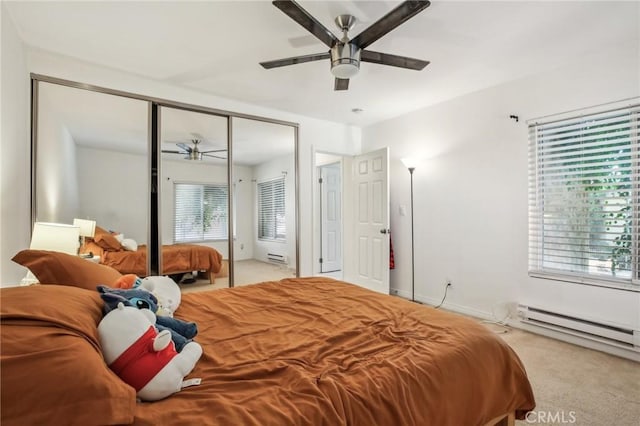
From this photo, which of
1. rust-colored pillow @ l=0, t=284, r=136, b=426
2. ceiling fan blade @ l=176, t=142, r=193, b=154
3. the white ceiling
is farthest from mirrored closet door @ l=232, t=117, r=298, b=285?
rust-colored pillow @ l=0, t=284, r=136, b=426

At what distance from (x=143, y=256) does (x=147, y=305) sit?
207 centimetres

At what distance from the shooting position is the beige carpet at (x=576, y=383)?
5.81 ft

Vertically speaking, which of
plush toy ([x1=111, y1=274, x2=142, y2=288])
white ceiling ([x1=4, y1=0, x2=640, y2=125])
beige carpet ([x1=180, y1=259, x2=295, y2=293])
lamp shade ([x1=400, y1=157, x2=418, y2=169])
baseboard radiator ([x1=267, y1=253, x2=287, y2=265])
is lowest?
beige carpet ([x1=180, y1=259, x2=295, y2=293])

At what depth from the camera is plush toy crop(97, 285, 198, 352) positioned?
1141 millimetres

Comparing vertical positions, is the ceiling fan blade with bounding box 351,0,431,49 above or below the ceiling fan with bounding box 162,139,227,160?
above

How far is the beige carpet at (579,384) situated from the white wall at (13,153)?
335 cm

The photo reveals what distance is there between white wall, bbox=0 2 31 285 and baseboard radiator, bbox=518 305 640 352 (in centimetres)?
415

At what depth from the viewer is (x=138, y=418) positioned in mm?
785

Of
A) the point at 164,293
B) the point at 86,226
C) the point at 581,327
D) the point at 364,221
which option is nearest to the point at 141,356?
the point at 164,293

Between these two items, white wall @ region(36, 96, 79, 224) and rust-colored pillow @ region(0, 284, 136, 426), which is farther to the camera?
white wall @ region(36, 96, 79, 224)

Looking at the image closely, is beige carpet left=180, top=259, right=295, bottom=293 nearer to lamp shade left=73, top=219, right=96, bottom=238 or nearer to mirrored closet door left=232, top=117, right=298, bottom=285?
mirrored closet door left=232, top=117, right=298, bottom=285

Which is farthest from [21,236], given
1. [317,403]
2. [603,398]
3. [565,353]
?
[565,353]

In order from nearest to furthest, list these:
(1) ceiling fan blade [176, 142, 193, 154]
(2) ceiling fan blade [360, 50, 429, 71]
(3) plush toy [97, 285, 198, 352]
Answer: (3) plush toy [97, 285, 198, 352], (2) ceiling fan blade [360, 50, 429, 71], (1) ceiling fan blade [176, 142, 193, 154]

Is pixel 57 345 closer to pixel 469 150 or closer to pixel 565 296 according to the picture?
pixel 565 296
